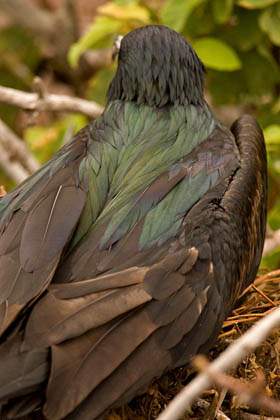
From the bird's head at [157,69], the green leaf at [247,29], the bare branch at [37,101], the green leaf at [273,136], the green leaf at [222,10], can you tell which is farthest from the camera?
the green leaf at [247,29]

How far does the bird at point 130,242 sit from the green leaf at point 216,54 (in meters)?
1.05

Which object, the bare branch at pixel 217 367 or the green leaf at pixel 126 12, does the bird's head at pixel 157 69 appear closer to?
the green leaf at pixel 126 12

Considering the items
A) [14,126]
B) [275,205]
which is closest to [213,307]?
[275,205]

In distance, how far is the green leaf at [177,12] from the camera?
5.15 metres

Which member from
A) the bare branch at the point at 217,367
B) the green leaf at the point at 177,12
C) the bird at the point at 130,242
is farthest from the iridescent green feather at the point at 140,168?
the green leaf at the point at 177,12

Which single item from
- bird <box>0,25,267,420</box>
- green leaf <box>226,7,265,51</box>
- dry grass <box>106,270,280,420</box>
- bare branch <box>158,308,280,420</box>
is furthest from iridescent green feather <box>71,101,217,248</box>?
green leaf <box>226,7,265,51</box>

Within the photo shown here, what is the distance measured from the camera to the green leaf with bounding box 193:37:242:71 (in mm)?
5164

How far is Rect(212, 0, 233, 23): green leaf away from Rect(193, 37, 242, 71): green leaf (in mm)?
142

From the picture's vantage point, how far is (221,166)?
353 cm

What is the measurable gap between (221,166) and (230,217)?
0.39 m

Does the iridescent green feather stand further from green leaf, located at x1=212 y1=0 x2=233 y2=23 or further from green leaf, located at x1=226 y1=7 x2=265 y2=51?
green leaf, located at x1=226 y1=7 x2=265 y2=51

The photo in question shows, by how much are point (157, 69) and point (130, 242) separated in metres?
1.13

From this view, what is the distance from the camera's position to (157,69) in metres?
4.00

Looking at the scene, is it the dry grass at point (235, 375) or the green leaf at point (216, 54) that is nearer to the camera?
the dry grass at point (235, 375)
